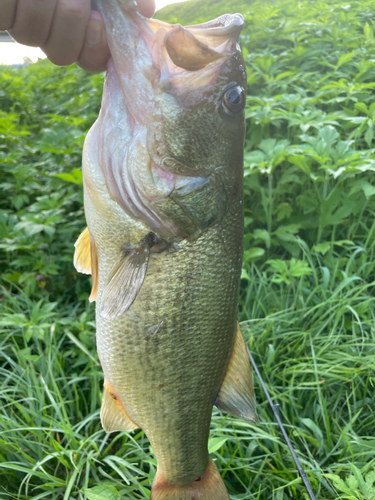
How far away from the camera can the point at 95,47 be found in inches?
37.9

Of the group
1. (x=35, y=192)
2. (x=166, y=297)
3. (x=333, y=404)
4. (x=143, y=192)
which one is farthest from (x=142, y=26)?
(x=35, y=192)

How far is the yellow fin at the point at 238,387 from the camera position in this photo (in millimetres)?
1150

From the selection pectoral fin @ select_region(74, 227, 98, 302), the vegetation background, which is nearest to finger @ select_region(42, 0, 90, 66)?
pectoral fin @ select_region(74, 227, 98, 302)

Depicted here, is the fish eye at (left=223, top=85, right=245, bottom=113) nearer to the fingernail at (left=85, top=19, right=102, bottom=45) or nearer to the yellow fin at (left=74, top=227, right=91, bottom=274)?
the fingernail at (left=85, top=19, right=102, bottom=45)

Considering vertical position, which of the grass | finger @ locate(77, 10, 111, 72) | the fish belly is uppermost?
finger @ locate(77, 10, 111, 72)

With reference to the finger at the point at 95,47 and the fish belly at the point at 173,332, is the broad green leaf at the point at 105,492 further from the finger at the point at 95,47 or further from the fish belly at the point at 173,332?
the finger at the point at 95,47

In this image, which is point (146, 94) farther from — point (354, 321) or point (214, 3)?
point (214, 3)

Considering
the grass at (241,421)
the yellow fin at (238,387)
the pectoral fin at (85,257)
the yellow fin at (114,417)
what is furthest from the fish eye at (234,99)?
the grass at (241,421)

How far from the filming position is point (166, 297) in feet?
3.35

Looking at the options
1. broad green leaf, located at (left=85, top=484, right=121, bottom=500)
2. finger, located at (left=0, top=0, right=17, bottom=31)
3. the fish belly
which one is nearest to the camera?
finger, located at (left=0, top=0, right=17, bottom=31)

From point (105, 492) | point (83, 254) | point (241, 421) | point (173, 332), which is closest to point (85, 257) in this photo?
point (83, 254)

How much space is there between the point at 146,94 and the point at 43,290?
213 cm

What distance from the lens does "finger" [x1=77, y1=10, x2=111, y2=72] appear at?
920 mm

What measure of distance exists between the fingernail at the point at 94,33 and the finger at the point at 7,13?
7.6 inches
